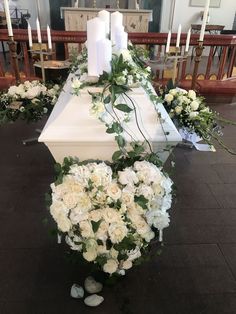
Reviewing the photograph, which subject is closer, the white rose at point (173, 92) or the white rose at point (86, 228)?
the white rose at point (86, 228)

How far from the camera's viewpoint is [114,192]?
95cm

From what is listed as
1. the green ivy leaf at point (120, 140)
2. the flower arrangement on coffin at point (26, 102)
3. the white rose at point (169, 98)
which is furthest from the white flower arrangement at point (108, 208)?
the flower arrangement on coffin at point (26, 102)

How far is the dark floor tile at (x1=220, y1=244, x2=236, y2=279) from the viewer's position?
1275 millimetres

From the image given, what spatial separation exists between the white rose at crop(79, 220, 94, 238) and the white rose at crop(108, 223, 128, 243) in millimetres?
67

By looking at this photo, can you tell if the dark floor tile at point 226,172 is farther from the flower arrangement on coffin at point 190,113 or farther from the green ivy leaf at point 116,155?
the green ivy leaf at point 116,155

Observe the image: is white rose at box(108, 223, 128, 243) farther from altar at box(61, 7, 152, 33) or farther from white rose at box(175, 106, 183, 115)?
altar at box(61, 7, 152, 33)

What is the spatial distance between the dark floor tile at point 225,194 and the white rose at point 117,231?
0.91m

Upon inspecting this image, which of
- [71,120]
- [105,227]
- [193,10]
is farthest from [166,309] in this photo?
[193,10]

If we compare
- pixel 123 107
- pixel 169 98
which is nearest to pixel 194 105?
pixel 169 98

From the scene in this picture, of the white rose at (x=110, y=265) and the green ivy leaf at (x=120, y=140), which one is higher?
the green ivy leaf at (x=120, y=140)

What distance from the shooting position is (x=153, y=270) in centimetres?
124

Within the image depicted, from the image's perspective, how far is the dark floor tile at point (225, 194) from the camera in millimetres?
1662

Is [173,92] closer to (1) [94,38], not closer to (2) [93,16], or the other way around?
(1) [94,38]

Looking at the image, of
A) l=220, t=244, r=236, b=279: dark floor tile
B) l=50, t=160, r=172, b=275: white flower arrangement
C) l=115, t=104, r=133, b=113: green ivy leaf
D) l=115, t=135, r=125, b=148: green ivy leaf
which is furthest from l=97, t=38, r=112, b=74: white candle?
l=220, t=244, r=236, b=279: dark floor tile
